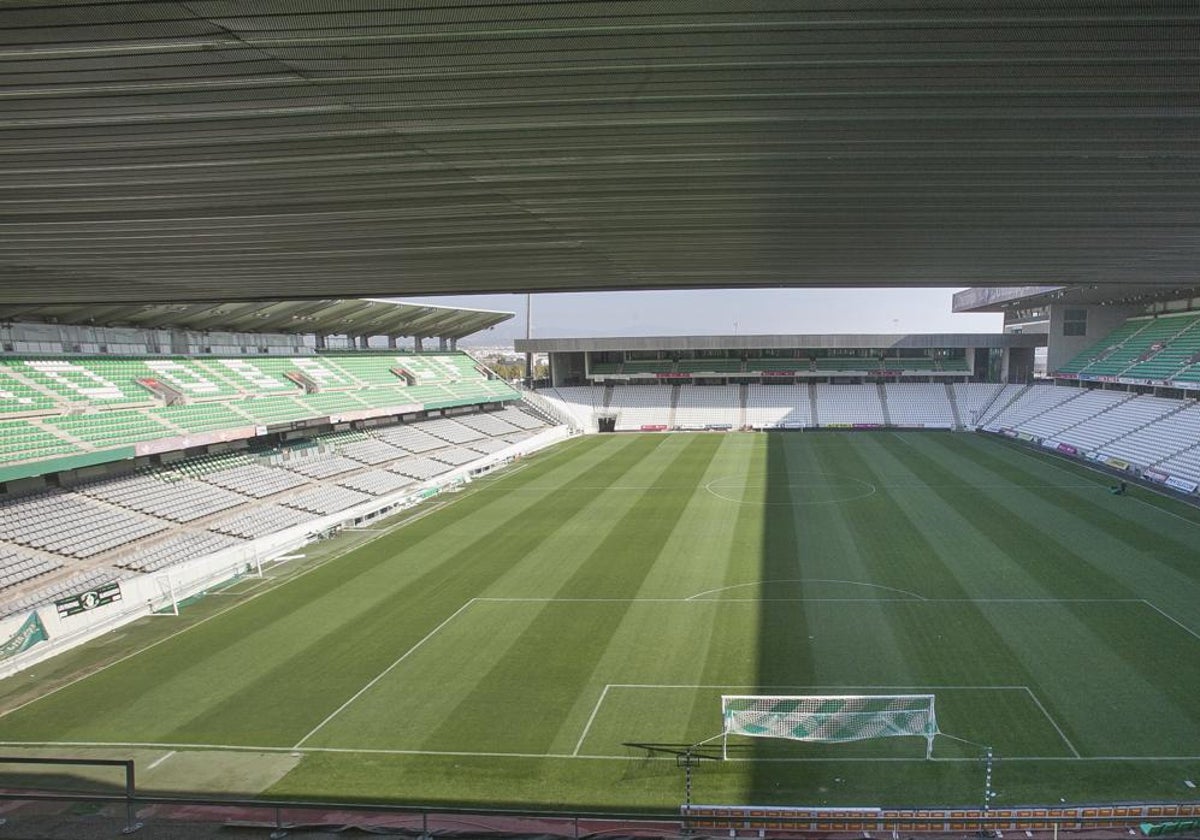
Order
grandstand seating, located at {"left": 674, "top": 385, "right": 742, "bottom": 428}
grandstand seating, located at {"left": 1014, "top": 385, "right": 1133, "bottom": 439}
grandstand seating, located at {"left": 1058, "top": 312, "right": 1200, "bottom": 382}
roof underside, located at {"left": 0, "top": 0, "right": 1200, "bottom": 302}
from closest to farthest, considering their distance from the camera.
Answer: roof underside, located at {"left": 0, "top": 0, "right": 1200, "bottom": 302}
grandstand seating, located at {"left": 1058, "top": 312, "right": 1200, "bottom": 382}
grandstand seating, located at {"left": 1014, "top": 385, "right": 1133, "bottom": 439}
grandstand seating, located at {"left": 674, "top": 385, "right": 742, "bottom": 428}

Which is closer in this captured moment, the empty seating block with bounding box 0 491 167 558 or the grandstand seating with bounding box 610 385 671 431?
the empty seating block with bounding box 0 491 167 558

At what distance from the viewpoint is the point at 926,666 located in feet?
41.9

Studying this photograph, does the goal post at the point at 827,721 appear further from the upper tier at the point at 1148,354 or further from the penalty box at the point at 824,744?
the upper tier at the point at 1148,354

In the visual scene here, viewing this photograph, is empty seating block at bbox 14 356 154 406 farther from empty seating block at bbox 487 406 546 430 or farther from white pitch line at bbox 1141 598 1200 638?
white pitch line at bbox 1141 598 1200 638

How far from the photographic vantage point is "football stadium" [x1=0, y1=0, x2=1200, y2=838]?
16.0 ft

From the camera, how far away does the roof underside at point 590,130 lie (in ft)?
14.1

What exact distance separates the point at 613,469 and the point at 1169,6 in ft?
106

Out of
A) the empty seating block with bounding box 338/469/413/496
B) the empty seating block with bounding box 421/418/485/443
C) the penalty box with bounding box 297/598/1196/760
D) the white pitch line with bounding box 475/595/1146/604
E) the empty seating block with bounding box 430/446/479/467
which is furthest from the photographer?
the empty seating block with bounding box 421/418/485/443

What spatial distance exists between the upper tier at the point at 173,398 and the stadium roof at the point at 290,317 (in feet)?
5.00

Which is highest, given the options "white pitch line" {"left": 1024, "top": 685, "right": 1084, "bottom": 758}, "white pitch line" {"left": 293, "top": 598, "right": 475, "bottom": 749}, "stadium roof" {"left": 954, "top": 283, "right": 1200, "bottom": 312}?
"stadium roof" {"left": 954, "top": 283, "right": 1200, "bottom": 312}

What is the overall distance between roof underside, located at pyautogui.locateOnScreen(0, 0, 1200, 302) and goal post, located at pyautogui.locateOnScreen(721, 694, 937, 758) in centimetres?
698

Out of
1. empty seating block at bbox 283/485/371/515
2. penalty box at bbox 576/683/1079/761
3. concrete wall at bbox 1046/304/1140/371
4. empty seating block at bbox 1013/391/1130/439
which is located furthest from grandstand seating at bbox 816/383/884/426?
penalty box at bbox 576/683/1079/761

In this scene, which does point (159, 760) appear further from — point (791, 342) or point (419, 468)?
point (791, 342)

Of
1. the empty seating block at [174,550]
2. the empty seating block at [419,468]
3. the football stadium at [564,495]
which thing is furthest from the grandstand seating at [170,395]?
the empty seating block at [419,468]
